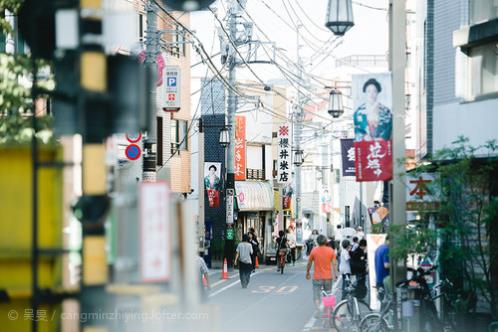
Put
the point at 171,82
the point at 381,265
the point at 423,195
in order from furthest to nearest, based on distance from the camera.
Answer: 1. the point at 171,82
2. the point at 381,265
3. the point at 423,195

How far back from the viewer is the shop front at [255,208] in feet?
200

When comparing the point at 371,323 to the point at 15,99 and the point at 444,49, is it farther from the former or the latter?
the point at 15,99

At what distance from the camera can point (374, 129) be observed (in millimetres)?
16219

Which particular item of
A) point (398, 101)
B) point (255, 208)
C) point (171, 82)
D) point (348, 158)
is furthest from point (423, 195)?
point (255, 208)

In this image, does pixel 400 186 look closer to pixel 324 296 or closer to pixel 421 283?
pixel 421 283

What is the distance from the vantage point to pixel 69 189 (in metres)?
6.46

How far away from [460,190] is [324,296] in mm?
5031

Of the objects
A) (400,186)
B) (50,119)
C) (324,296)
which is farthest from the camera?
(324,296)

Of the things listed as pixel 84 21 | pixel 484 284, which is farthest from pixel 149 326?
pixel 484 284

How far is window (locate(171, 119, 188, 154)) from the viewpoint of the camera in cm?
4622

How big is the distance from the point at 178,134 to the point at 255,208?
1758cm

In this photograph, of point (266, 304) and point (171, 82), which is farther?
point (171, 82)

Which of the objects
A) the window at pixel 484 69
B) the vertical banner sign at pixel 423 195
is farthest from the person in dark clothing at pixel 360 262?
the window at pixel 484 69

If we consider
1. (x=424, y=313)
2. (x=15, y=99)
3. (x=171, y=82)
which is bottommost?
(x=424, y=313)
